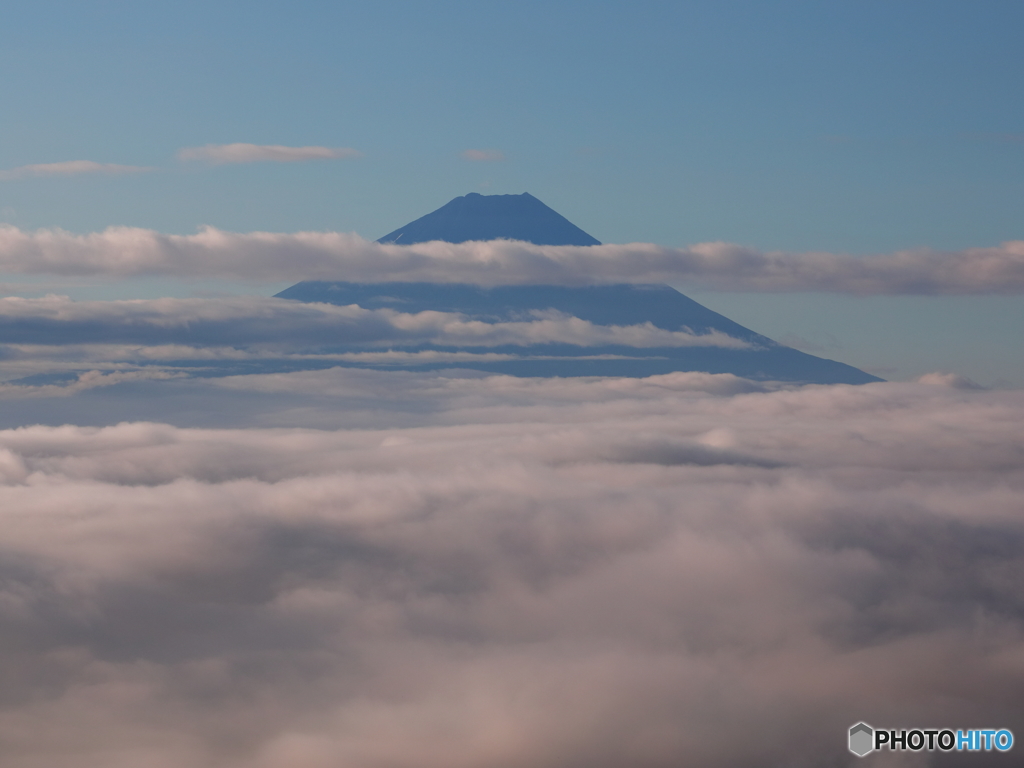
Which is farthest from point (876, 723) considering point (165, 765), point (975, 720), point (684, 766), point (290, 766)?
point (165, 765)

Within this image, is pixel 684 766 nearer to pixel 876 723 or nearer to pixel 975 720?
pixel 876 723

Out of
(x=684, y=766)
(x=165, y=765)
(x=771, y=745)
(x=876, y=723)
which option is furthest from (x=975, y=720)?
(x=165, y=765)

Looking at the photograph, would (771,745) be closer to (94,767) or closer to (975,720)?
(975,720)

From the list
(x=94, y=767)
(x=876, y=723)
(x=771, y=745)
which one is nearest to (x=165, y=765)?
(x=94, y=767)

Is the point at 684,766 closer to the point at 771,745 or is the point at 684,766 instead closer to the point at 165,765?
the point at 771,745

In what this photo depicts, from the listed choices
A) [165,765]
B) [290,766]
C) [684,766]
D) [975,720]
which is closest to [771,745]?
[684,766]
